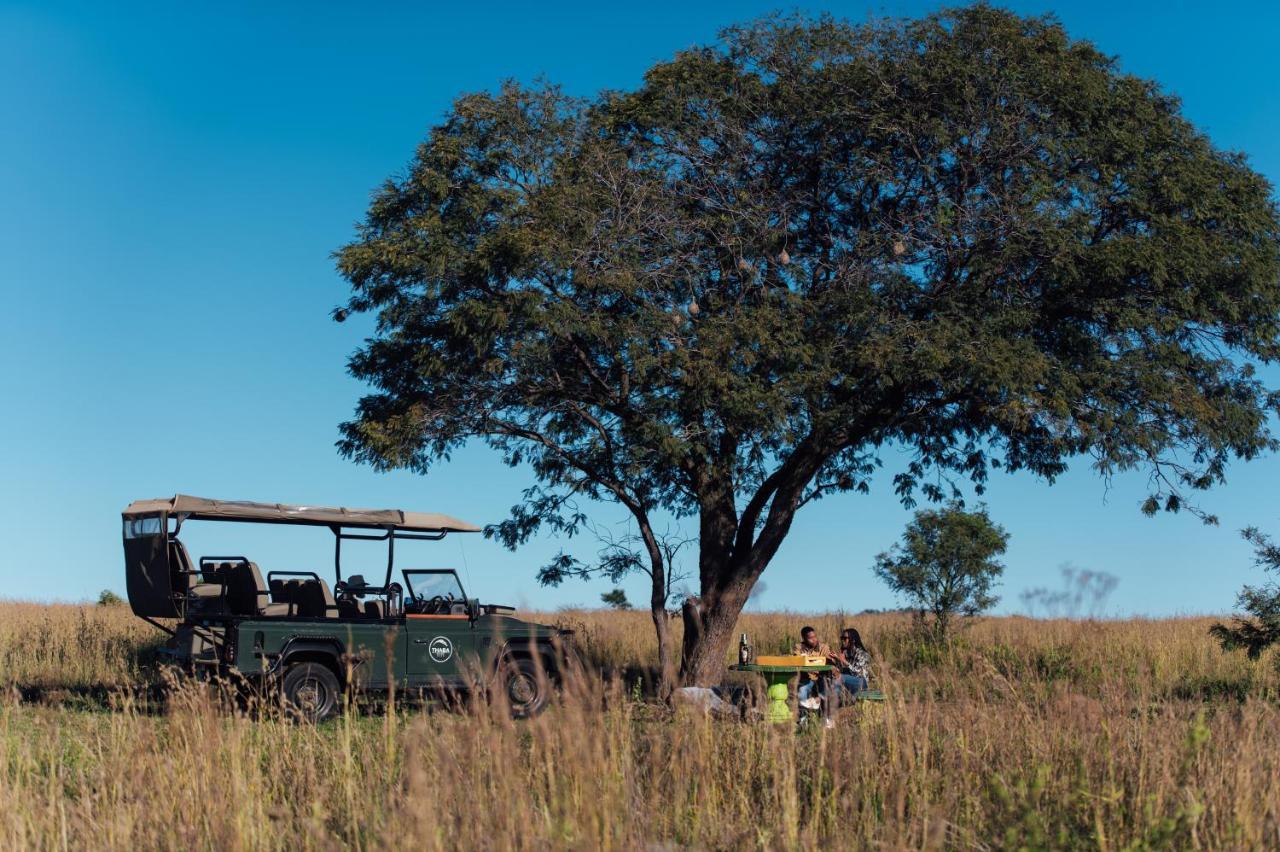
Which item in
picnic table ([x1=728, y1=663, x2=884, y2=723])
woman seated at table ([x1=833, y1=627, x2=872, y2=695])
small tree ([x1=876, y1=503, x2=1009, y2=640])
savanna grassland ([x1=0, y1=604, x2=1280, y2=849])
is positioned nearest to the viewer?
savanna grassland ([x1=0, y1=604, x2=1280, y2=849])

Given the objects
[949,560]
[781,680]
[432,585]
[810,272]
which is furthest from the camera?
[949,560]

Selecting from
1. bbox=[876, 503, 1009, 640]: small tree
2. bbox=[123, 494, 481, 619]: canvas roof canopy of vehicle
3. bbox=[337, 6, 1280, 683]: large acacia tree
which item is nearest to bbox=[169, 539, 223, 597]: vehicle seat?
bbox=[123, 494, 481, 619]: canvas roof canopy of vehicle

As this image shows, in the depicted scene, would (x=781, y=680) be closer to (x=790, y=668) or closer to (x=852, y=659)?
(x=790, y=668)

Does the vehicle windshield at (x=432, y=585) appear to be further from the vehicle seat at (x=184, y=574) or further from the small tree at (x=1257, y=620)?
the small tree at (x=1257, y=620)

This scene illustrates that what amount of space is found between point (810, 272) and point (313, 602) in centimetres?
888

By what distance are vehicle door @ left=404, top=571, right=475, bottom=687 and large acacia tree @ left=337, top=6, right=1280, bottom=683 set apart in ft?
9.59

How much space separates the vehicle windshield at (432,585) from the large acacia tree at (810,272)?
2.83 metres

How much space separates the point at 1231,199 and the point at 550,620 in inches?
650

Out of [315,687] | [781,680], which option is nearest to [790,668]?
[781,680]

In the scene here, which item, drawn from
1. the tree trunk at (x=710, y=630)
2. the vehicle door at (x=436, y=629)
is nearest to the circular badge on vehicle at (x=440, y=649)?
the vehicle door at (x=436, y=629)

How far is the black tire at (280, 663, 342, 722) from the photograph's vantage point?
14.8m

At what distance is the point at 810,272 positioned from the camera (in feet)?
65.1

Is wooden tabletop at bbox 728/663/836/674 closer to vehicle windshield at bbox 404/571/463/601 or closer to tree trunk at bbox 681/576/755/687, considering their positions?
vehicle windshield at bbox 404/571/463/601

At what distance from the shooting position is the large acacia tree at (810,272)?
17844 mm
